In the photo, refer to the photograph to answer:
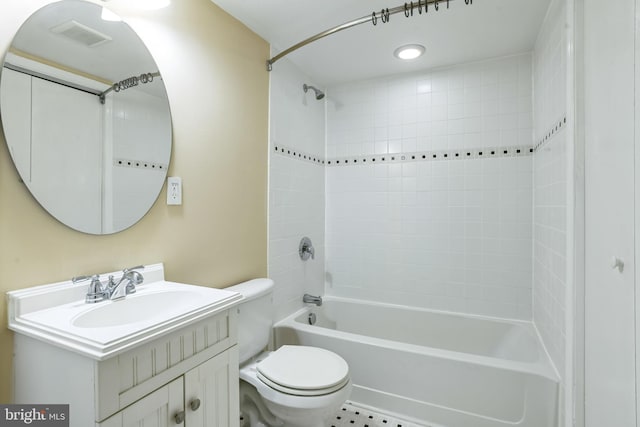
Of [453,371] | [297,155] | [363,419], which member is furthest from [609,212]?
[297,155]

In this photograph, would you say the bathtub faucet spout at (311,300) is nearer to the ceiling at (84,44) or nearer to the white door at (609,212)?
the white door at (609,212)

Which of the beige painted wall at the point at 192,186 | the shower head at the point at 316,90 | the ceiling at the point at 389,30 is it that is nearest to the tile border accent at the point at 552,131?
the ceiling at the point at 389,30

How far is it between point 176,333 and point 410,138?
6.89 feet

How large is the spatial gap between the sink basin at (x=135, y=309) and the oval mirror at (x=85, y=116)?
28 cm

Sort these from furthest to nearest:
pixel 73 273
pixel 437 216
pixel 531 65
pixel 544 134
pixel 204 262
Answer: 1. pixel 437 216
2. pixel 531 65
3. pixel 544 134
4. pixel 204 262
5. pixel 73 273

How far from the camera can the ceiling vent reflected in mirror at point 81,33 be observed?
1039 millimetres

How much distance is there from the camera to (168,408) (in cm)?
90

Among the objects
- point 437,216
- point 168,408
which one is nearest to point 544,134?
point 437,216

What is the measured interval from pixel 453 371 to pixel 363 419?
58 centimetres

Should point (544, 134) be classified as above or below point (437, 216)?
above

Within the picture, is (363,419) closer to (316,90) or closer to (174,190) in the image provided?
(174,190)

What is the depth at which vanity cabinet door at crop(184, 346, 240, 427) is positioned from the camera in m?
0.97

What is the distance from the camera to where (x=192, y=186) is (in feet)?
4.88

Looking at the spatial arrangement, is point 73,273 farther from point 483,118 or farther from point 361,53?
point 483,118
